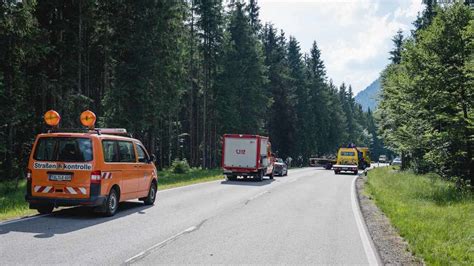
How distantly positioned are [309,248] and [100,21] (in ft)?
83.8

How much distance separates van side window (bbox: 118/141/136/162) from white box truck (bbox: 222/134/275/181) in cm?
1559

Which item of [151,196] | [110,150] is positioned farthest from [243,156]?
[110,150]

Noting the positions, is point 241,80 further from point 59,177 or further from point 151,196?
point 59,177

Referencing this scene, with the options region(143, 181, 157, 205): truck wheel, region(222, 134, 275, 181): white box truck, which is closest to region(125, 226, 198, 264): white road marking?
region(143, 181, 157, 205): truck wheel

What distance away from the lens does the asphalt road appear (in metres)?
7.48

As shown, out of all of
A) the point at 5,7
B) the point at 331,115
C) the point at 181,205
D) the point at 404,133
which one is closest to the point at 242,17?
the point at 404,133

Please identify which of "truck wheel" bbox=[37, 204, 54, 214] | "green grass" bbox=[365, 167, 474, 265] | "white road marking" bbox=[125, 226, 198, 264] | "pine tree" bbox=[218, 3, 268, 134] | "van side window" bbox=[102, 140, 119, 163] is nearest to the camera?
"white road marking" bbox=[125, 226, 198, 264]

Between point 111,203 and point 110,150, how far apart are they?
4.62ft

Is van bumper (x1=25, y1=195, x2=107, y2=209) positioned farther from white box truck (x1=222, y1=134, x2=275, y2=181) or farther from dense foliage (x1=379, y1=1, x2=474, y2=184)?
white box truck (x1=222, y1=134, x2=275, y2=181)

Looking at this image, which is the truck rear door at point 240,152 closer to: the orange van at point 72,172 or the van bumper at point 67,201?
the orange van at point 72,172

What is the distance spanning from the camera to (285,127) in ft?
216

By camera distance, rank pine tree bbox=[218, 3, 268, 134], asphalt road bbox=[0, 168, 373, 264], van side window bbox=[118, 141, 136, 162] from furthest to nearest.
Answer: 1. pine tree bbox=[218, 3, 268, 134]
2. van side window bbox=[118, 141, 136, 162]
3. asphalt road bbox=[0, 168, 373, 264]

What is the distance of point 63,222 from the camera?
10.7m

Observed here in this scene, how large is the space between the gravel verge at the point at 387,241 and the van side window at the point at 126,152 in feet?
22.6
